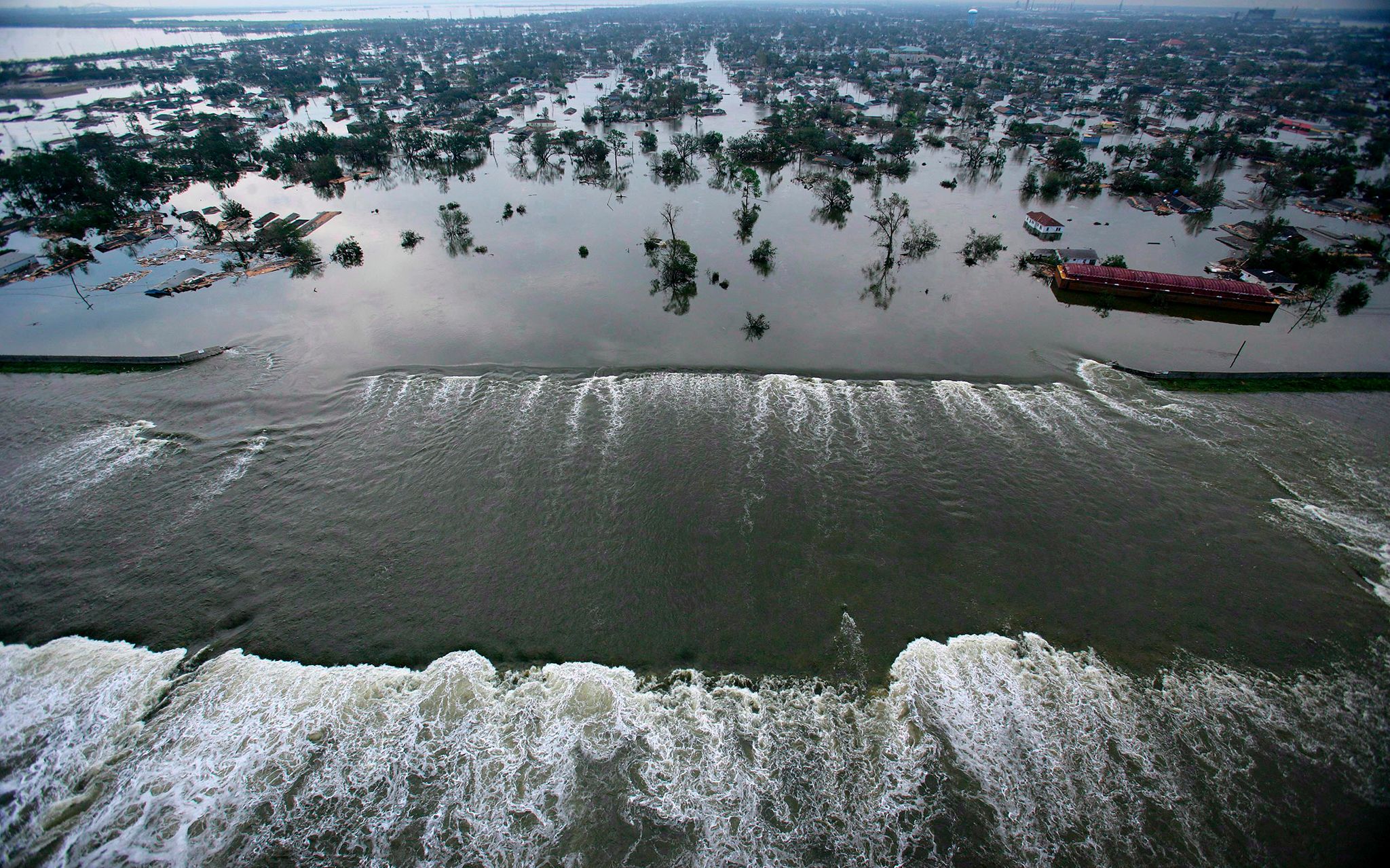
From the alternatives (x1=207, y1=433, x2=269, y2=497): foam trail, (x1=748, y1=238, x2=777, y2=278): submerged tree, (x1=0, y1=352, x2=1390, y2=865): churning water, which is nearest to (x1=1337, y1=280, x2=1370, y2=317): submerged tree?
(x1=0, y1=352, x2=1390, y2=865): churning water

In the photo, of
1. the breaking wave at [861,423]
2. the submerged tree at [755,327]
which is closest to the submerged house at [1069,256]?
the breaking wave at [861,423]

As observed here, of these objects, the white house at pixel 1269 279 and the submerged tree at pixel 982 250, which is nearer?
the white house at pixel 1269 279

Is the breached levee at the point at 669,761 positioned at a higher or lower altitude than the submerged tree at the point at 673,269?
lower

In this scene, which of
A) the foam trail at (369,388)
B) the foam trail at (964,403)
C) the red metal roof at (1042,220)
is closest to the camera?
the foam trail at (964,403)

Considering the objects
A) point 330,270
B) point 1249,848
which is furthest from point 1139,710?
point 330,270

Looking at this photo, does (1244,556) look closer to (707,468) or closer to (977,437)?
(977,437)

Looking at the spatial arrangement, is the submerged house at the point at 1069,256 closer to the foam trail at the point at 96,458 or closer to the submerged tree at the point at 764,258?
the submerged tree at the point at 764,258
